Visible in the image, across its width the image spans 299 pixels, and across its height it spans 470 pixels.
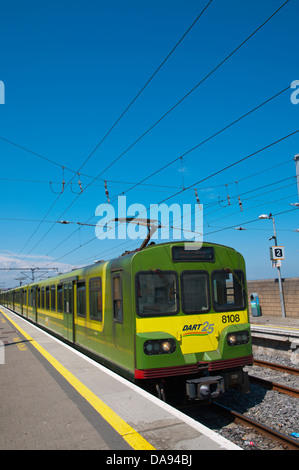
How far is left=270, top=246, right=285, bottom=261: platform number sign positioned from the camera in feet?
61.2

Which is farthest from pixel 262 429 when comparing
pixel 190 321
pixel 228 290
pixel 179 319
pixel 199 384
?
pixel 228 290

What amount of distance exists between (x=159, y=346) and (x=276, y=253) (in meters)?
14.5

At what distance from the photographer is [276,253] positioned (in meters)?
18.8

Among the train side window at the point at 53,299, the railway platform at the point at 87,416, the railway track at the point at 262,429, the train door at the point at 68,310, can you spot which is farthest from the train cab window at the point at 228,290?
the train side window at the point at 53,299

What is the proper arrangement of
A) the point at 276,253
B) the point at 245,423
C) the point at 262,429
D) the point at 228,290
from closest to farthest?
the point at 262,429
the point at 245,423
the point at 228,290
the point at 276,253

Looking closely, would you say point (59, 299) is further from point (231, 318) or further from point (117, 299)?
point (231, 318)

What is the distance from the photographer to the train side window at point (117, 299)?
21.5 feet

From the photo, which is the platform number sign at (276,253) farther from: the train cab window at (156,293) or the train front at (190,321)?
the train cab window at (156,293)

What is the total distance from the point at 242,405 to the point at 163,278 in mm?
3334

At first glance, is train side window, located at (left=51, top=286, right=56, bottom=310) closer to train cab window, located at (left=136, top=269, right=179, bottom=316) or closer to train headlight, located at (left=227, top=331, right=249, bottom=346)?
train cab window, located at (left=136, top=269, right=179, bottom=316)

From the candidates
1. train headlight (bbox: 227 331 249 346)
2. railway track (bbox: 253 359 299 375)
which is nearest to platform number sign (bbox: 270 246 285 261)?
railway track (bbox: 253 359 299 375)

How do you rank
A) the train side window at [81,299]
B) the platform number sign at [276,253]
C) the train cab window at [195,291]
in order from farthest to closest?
the platform number sign at [276,253] < the train side window at [81,299] < the train cab window at [195,291]

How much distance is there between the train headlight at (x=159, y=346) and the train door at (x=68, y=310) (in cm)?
→ 512

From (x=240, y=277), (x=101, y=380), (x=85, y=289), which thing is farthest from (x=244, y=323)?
(x=85, y=289)
